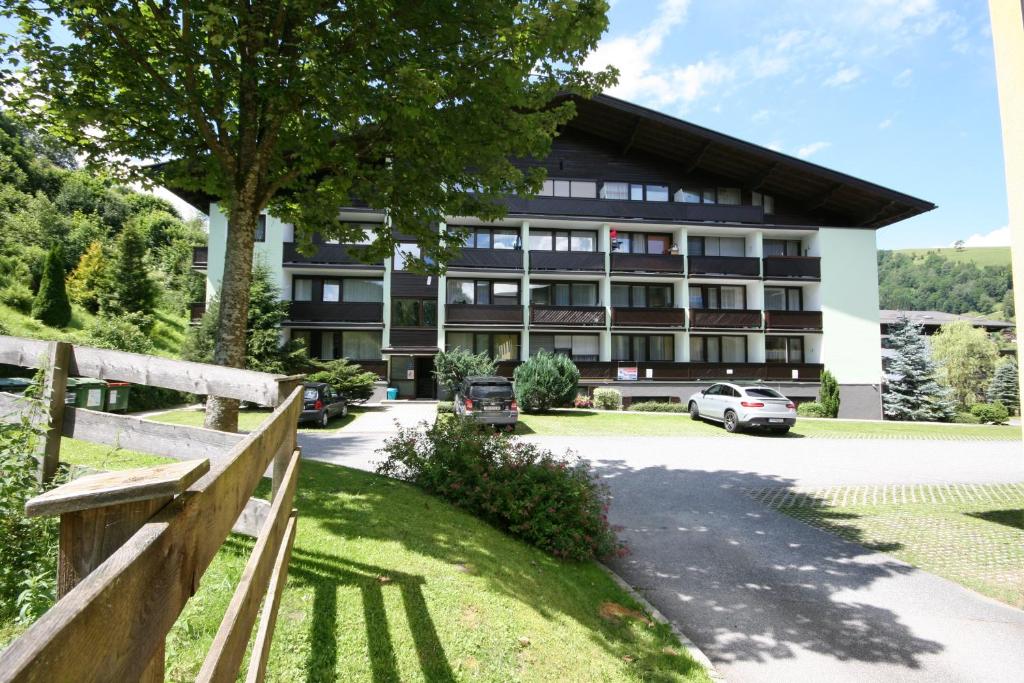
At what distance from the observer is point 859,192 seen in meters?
27.7

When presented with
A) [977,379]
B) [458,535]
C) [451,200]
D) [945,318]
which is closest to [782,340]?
[977,379]

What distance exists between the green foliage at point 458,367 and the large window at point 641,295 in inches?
395

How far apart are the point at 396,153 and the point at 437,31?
1.88 meters

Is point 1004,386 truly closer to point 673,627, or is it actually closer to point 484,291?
point 484,291

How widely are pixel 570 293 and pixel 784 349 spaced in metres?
13.4

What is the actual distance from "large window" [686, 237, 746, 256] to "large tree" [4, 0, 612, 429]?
2378cm

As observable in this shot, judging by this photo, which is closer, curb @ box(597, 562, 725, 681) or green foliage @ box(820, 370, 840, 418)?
curb @ box(597, 562, 725, 681)

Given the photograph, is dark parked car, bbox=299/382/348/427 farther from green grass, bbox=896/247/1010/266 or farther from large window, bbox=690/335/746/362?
green grass, bbox=896/247/1010/266

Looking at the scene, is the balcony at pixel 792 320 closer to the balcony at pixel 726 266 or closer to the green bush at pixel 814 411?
the balcony at pixel 726 266

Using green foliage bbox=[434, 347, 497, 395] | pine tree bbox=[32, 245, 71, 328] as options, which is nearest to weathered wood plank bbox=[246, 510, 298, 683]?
green foliage bbox=[434, 347, 497, 395]

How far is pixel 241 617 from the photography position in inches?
67.4

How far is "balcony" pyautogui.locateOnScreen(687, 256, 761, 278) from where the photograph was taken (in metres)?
28.5

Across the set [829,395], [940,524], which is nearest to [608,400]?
[829,395]

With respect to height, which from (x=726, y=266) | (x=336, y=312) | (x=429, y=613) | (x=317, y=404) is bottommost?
(x=429, y=613)
